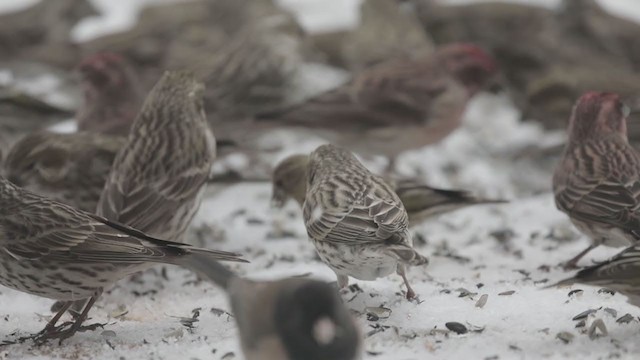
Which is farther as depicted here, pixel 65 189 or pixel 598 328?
pixel 65 189

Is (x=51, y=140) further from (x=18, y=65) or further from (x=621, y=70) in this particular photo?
(x=621, y=70)

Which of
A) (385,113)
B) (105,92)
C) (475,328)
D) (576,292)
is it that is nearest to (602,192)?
(576,292)

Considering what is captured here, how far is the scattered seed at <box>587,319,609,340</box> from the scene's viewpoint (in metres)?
4.96

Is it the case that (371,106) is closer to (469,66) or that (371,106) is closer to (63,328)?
(469,66)

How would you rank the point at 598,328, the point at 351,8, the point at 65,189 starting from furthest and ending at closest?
the point at 351,8 < the point at 65,189 < the point at 598,328

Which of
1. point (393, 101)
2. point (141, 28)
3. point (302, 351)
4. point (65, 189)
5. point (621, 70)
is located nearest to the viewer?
point (302, 351)

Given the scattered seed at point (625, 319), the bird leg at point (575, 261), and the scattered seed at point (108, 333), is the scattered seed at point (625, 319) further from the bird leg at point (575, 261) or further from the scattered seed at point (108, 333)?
the scattered seed at point (108, 333)

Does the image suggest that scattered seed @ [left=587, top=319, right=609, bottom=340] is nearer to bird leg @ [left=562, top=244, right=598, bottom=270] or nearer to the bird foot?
bird leg @ [left=562, top=244, right=598, bottom=270]

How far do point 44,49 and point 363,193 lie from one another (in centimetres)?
702

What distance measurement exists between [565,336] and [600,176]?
5.71ft

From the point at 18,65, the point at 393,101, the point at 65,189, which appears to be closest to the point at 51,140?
the point at 65,189

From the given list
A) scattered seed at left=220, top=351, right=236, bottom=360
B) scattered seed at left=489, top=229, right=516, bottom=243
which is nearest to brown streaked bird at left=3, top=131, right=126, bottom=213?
scattered seed at left=220, top=351, right=236, bottom=360

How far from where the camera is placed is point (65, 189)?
7.11 meters

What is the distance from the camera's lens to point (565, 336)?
4957mm
